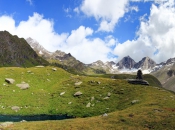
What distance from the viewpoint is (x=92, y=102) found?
247ft

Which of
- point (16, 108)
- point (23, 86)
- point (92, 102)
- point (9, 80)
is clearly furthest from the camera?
point (9, 80)

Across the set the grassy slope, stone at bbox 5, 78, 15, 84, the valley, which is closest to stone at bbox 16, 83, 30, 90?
the valley

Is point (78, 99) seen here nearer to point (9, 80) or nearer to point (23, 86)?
point (23, 86)

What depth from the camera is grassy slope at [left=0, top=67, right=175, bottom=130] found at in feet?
137

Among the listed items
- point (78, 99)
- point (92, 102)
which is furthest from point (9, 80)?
point (92, 102)

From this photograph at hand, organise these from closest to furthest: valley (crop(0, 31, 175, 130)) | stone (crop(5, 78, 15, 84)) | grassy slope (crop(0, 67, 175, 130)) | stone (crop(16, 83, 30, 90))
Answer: grassy slope (crop(0, 67, 175, 130))
valley (crop(0, 31, 175, 130))
stone (crop(16, 83, 30, 90))
stone (crop(5, 78, 15, 84))

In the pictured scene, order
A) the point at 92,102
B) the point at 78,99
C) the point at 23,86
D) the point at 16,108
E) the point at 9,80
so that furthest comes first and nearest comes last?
the point at 9,80 < the point at 23,86 < the point at 78,99 < the point at 92,102 < the point at 16,108

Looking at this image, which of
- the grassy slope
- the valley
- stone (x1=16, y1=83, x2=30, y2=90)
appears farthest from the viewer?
stone (x1=16, y1=83, x2=30, y2=90)

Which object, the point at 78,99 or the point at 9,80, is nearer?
the point at 78,99

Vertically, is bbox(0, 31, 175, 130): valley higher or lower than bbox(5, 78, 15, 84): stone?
lower

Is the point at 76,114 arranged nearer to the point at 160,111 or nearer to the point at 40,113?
the point at 40,113

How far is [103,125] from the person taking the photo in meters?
40.6

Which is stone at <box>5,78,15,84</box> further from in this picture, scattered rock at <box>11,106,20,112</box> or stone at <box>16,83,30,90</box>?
scattered rock at <box>11,106,20,112</box>

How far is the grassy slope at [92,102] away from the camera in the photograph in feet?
137
